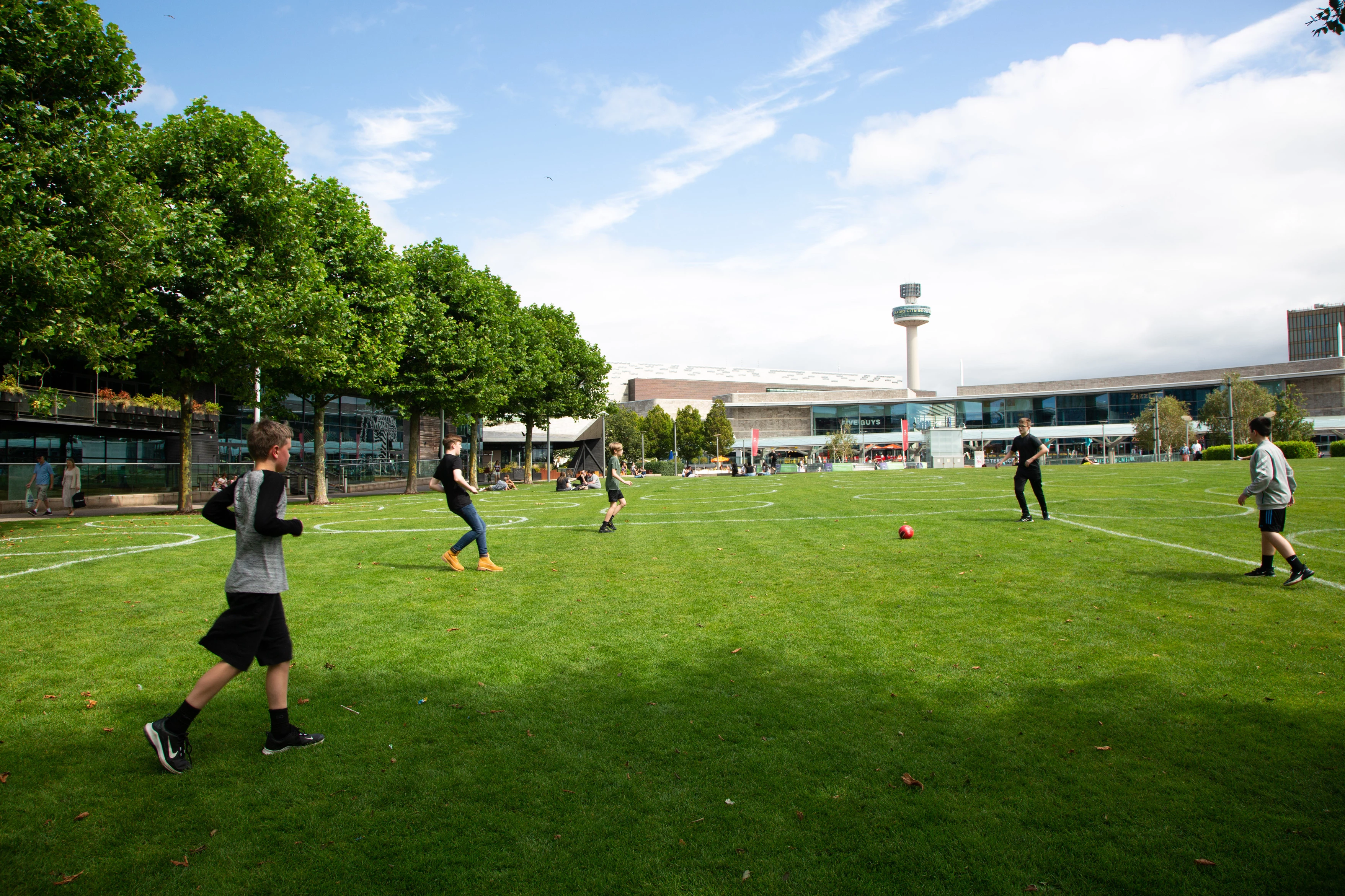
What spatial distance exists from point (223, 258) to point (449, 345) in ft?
40.6

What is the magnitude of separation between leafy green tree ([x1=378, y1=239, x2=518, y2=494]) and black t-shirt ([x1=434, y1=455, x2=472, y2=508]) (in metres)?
20.9

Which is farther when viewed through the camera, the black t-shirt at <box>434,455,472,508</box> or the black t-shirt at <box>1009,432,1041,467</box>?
the black t-shirt at <box>1009,432,1041,467</box>

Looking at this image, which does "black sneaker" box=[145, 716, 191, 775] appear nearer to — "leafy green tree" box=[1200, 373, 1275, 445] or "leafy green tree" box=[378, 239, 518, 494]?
"leafy green tree" box=[378, 239, 518, 494]

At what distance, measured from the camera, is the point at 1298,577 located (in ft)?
25.9

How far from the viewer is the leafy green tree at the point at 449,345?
105 ft

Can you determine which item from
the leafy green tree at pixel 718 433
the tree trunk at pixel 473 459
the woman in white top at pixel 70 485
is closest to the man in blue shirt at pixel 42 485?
the woman in white top at pixel 70 485

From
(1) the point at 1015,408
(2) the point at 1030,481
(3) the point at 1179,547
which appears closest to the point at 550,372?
(2) the point at 1030,481

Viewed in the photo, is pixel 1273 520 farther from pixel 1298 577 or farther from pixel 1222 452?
pixel 1222 452

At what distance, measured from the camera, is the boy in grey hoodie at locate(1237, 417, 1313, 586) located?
26.3ft

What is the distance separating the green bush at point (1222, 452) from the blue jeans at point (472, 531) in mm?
49641

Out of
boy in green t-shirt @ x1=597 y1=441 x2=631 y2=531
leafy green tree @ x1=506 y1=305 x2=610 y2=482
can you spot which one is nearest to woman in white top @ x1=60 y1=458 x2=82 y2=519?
leafy green tree @ x1=506 y1=305 x2=610 y2=482

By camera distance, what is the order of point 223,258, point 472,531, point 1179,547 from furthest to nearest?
point 223,258, point 1179,547, point 472,531

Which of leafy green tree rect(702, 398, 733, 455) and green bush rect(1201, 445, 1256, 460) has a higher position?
leafy green tree rect(702, 398, 733, 455)

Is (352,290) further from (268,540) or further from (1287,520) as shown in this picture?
(1287,520)
